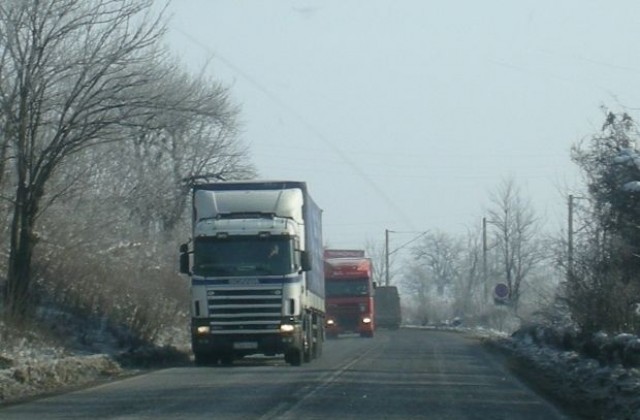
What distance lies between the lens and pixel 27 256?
3425cm

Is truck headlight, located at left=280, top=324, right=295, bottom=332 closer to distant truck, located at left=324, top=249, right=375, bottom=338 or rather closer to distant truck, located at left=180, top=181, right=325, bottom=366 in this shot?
distant truck, located at left=180, top=181, right=325, bottom=366

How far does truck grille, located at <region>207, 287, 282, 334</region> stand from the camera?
31766 millimetres

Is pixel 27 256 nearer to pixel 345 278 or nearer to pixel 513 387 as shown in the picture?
pixel 513 387

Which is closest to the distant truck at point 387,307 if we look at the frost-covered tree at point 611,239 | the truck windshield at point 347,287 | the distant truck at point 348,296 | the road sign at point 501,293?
the distant truck at point 348,296

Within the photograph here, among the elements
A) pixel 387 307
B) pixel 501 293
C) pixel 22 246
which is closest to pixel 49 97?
pixel 22 246

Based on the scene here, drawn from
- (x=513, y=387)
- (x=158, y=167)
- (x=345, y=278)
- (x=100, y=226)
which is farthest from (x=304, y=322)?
(x=345, y=278)

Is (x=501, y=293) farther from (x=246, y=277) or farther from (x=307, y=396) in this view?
(x=307, y=396)

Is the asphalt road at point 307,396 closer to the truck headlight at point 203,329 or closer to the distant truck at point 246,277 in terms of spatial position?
the distant truck at point 246,277

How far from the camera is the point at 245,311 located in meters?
31.9

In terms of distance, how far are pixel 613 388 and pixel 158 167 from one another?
34.6 metres

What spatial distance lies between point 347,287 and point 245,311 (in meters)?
31.7

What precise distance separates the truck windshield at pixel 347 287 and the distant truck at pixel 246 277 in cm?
3029

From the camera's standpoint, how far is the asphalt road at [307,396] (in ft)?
61.6

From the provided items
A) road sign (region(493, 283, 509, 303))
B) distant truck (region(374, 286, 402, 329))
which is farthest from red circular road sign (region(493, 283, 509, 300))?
distant truck (region(374, 286, 402, 329))
